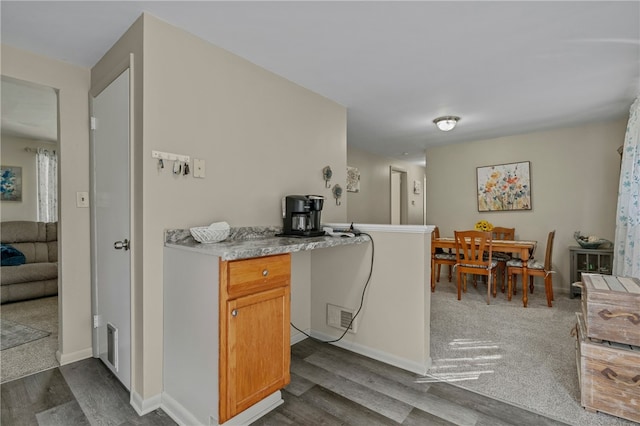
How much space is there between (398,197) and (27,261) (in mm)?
6450

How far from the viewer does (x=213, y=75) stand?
2.08 m

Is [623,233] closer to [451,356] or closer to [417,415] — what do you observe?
[451,356]

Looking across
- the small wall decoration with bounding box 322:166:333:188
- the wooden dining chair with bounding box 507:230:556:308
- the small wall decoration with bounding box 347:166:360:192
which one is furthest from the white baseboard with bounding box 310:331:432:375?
the small wall decoration with bounding box 347:166:360:192

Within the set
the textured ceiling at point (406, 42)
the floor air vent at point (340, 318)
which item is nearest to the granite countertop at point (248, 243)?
the floor air vent at point (340, 318)

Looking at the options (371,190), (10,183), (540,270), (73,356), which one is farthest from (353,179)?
(10,183)

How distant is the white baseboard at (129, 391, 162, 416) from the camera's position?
171cm

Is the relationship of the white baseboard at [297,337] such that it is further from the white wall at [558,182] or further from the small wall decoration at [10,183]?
the small wall decoration at [10,183]

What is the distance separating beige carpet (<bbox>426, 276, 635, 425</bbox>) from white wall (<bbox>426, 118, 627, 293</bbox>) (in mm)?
1004

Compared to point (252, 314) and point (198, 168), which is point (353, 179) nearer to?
point (198, 168)

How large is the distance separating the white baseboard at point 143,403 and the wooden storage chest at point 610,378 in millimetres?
2393

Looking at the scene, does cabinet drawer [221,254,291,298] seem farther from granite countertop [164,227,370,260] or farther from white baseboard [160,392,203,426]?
white baseboard [160,392,203,426]

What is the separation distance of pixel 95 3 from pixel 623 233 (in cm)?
471

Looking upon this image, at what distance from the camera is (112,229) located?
80.8 inches

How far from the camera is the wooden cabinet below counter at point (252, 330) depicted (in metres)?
1.45
